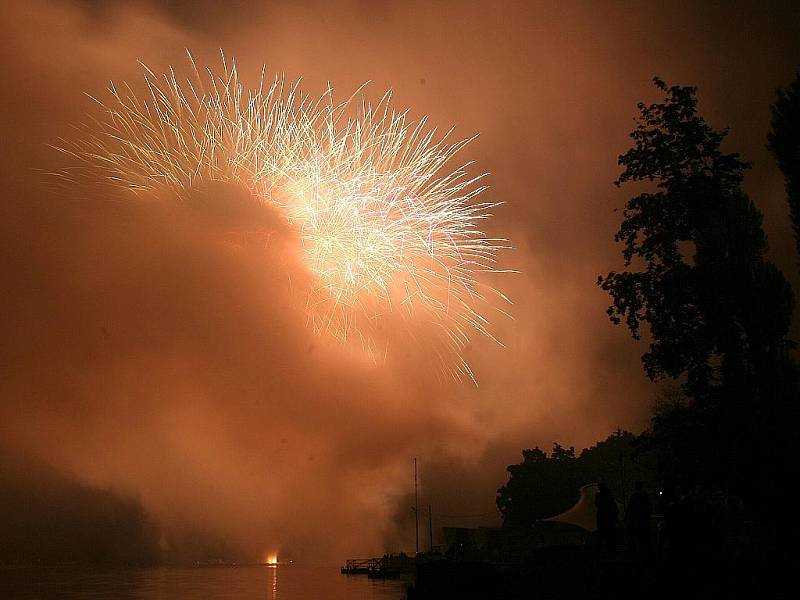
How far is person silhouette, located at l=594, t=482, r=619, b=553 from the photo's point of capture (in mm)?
16078

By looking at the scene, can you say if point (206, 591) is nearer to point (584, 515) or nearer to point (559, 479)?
point (559, 479)

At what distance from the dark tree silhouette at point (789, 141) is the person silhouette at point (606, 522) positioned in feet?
33.4

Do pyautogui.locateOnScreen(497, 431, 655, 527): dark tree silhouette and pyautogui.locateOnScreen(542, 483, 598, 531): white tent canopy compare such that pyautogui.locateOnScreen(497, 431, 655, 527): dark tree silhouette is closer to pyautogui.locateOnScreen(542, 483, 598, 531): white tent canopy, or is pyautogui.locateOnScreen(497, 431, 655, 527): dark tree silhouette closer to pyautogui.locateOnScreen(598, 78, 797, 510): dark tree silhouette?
pyautogui.locateOnScreen(542, 483, 598, 531): white tent canopy

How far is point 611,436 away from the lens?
271 feet

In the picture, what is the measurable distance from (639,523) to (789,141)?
41.4 ft

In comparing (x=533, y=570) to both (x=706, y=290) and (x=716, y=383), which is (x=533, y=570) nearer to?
(x=716, y=383)

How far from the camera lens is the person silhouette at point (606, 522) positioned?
633 inches

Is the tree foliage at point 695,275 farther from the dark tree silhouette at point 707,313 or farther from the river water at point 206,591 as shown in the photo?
the river water at point 206,591

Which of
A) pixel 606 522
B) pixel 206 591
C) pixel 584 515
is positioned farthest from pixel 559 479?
pixel 606 522

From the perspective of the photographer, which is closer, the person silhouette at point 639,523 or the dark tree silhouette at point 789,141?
the person silhouette at point 639,523

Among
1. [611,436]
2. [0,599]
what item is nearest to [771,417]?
[611,436]

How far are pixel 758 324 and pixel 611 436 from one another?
66.5 m

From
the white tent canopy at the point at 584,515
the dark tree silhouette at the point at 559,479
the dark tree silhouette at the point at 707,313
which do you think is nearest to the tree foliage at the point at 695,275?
the dark tree silhouette at the point at 707,313

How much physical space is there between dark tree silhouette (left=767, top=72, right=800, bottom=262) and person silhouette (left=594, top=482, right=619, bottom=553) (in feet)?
33.4
